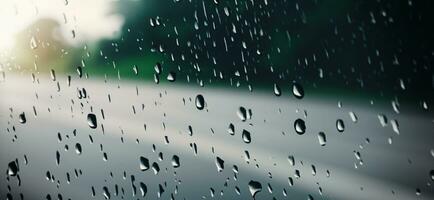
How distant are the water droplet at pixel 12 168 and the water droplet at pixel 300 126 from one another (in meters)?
0.74

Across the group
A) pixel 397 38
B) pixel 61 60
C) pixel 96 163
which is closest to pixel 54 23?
pixel 61 60

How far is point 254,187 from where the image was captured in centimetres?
101

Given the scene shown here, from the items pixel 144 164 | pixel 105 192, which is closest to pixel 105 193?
pixel 105 192

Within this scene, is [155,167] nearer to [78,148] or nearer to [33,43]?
[78,148]

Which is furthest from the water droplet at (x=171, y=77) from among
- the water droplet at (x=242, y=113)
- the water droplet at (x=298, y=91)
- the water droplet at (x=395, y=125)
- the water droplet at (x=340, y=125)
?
the water droplet at (x=395, y=125)

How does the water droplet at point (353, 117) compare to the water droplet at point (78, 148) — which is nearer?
the water droplet at point (353, 117)

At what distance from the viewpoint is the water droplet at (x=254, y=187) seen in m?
1.01

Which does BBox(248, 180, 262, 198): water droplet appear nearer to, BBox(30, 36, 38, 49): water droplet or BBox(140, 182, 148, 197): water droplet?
BBox(140, 182, 148, 197): water droplet

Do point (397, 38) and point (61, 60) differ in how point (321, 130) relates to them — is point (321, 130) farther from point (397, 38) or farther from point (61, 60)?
point (61, 60)

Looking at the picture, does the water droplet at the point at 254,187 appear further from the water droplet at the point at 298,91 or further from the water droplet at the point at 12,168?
the water droplet at the point at 12,168

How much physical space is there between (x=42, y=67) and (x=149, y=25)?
307mm

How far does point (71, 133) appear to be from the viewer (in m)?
1.22

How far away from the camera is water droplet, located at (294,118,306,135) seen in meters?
1.02

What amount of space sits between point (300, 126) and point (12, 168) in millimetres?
764
